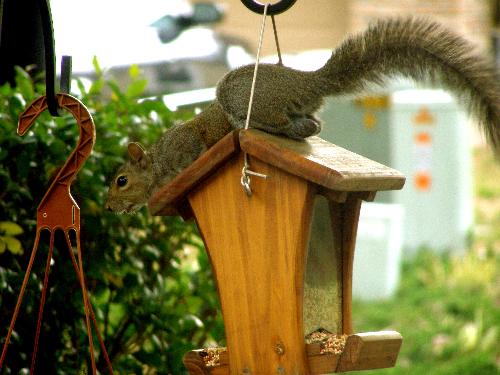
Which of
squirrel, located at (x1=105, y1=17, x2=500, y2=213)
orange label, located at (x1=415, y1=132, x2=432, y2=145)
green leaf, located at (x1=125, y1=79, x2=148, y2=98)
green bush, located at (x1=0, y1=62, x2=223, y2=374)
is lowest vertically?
orange label, located at (x1=415, y1=132, x2=432, y2=145)

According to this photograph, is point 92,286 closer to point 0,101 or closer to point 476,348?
point 0,101

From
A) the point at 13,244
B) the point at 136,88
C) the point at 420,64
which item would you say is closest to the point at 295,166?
the point at 420,64

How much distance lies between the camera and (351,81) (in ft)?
4.84

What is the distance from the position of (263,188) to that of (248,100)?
0.49ft

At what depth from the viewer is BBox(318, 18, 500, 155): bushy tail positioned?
1.32 m

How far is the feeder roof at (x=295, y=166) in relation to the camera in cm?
130

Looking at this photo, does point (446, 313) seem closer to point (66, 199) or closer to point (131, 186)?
point (131, 186)

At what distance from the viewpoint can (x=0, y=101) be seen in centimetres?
195

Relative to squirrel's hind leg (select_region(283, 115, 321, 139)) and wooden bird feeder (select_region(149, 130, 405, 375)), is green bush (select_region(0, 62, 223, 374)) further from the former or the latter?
squirrel's hind leg (select_region(283, 115, 321, 139))

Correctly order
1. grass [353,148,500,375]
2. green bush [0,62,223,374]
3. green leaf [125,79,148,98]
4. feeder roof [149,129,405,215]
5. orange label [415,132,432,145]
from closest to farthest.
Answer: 1. feeder roof [149,129,405,215]
2. green bush [0,62,223,374]
3. green leaf [125,79,148,98]
4. grass [353,148,500,375]
5. orange label [415,132,432,145]

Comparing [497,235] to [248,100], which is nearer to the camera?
[248,100]

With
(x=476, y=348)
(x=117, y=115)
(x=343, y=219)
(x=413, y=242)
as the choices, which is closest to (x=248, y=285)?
(x=343, y=219)

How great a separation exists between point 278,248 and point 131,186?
41 cm

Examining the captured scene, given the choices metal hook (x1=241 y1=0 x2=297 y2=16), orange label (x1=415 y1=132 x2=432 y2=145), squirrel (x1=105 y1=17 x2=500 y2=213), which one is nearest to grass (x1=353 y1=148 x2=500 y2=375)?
orange label (x1=415 y1=132 x2=432 y2=145)
